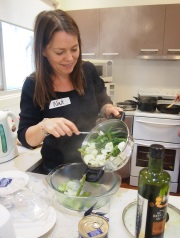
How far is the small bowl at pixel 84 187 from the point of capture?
0.65 metres

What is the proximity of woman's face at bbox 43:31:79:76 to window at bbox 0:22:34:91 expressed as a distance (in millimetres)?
967

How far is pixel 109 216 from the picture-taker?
63 centimetres

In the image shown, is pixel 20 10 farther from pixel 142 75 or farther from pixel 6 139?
pixel 142 75

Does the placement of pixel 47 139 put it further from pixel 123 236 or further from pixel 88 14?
pixel 88 14

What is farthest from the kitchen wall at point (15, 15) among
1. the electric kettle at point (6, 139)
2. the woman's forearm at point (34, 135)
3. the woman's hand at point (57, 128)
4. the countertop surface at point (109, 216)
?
the countertop surface at point (109, 216)

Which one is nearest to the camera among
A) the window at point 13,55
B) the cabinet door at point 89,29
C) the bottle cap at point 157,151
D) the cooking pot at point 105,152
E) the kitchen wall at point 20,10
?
the bottle cap at point 157,151

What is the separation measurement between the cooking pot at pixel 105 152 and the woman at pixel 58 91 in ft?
0.31

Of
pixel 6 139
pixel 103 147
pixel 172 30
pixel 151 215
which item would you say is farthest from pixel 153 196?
pixel 172 30

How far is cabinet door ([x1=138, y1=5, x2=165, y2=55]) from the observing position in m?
2.31

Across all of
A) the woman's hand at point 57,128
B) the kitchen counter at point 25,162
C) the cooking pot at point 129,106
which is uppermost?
the woman's hand at point 57,128

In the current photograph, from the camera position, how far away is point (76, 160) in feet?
3.40

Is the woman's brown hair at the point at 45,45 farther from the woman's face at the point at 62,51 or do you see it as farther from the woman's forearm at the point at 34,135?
the woman's forearm at the point at 34,135

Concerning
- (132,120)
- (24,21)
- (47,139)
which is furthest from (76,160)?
(24,21)

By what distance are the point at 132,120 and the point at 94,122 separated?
1.19 meters
